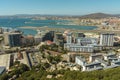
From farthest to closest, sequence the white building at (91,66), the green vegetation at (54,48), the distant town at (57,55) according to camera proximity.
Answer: the green vegetation at (54,48) → the distant town at (57,55) → the white building at (91,66)

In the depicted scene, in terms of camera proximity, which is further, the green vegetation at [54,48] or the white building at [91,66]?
the green vegetation at [54,48]

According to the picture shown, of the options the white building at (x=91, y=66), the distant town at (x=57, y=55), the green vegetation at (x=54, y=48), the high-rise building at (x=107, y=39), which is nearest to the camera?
the white building at (x=91, y=66)

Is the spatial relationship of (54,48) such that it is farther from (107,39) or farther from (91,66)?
(91,66)

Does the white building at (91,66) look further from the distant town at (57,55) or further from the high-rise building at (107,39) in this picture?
the high-rise building at (107,39)

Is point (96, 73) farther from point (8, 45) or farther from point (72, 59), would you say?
point (8, 45)

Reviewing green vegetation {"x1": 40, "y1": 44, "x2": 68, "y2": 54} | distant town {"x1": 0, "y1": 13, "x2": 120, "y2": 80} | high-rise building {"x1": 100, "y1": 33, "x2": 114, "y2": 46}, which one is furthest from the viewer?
high-rise building {"x1": 100, "y1": 33, "x2": 114, "y2": 46}

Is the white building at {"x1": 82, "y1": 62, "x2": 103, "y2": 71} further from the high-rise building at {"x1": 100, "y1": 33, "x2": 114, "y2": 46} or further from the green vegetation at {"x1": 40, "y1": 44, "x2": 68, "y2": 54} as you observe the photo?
the high-rise building at {"x1": 100, "y1": 33, "x2": 114, "y2": 46}

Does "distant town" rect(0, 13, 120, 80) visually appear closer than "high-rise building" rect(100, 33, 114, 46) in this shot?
Yes

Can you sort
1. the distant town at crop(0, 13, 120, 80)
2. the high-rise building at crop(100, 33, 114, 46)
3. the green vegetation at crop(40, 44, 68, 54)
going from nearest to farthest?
the distant town at crop(0, 13, 120, 80)
the green vegetation at crop(40, 44, 68, 54)
the high-rise building at crop(100, 33, 114, 46)

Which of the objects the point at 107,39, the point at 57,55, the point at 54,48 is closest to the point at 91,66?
the point at 57,55

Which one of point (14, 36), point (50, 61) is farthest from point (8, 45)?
point (50, 61)

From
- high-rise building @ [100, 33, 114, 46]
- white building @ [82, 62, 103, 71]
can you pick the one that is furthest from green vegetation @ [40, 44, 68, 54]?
white building @ [82, 62, 103, 71]

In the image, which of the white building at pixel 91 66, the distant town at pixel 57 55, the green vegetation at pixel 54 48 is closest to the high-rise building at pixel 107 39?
the distant town at pixel 57 55
